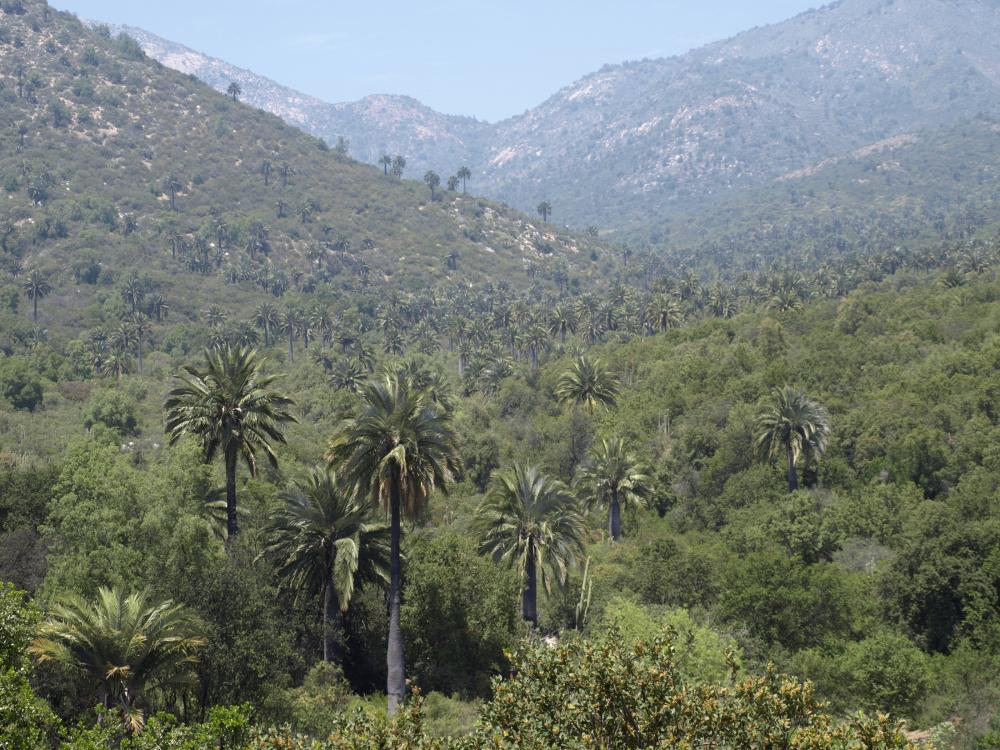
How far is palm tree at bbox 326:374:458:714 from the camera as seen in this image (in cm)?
2748

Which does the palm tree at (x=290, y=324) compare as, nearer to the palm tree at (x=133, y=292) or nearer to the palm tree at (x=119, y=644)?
the palm tree at (x=133, y=292)

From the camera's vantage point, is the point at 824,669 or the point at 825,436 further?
the point at 825,436

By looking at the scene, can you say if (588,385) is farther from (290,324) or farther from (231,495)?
(290,324)

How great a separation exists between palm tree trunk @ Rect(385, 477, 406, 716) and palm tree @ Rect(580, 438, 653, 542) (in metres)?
26.8

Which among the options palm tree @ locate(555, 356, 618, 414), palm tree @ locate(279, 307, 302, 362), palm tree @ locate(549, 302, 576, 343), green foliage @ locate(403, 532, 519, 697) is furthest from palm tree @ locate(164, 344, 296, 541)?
palm tree @ locate(279, 307, 302, 362)

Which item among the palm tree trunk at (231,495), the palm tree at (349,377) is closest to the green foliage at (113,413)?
the palm tree at (349,377)

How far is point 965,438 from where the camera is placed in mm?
54250

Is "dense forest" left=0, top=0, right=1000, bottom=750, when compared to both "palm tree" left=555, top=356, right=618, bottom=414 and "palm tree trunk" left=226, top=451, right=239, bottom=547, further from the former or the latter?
"palm tree" left=555, top=356, right=618, bottom=414

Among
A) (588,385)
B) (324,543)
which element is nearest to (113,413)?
(588,385)

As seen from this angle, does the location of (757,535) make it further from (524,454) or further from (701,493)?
(524,454)

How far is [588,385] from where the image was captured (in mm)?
70750

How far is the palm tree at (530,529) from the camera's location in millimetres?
34594

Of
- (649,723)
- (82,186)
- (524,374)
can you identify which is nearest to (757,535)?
(649,723)

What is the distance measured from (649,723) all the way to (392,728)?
433 centimetres
